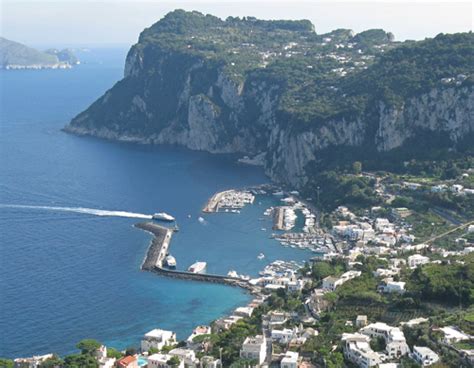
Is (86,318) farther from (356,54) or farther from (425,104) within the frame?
(356,54)

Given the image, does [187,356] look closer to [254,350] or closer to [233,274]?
[254,350]

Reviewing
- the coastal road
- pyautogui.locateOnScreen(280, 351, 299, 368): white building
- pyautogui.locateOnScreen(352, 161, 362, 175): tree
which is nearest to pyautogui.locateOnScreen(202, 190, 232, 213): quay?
pyautogui.locateOnScreen(352, 161, 362, 175): tree

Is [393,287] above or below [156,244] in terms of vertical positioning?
above

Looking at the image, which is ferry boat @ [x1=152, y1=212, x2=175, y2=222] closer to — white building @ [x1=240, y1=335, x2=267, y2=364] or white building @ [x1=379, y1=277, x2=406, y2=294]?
white building @ [x1=379, y1=277, x2=406, y2=294]

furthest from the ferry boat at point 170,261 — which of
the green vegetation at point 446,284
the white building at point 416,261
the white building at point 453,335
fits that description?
the white building at point 453,335

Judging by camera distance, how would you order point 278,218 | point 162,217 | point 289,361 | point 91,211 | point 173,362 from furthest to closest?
point 91,211, point 278,218, point 162,217, point 173,362, point 289,361

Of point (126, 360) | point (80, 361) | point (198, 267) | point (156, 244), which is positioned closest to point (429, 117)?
point (156, 244)
